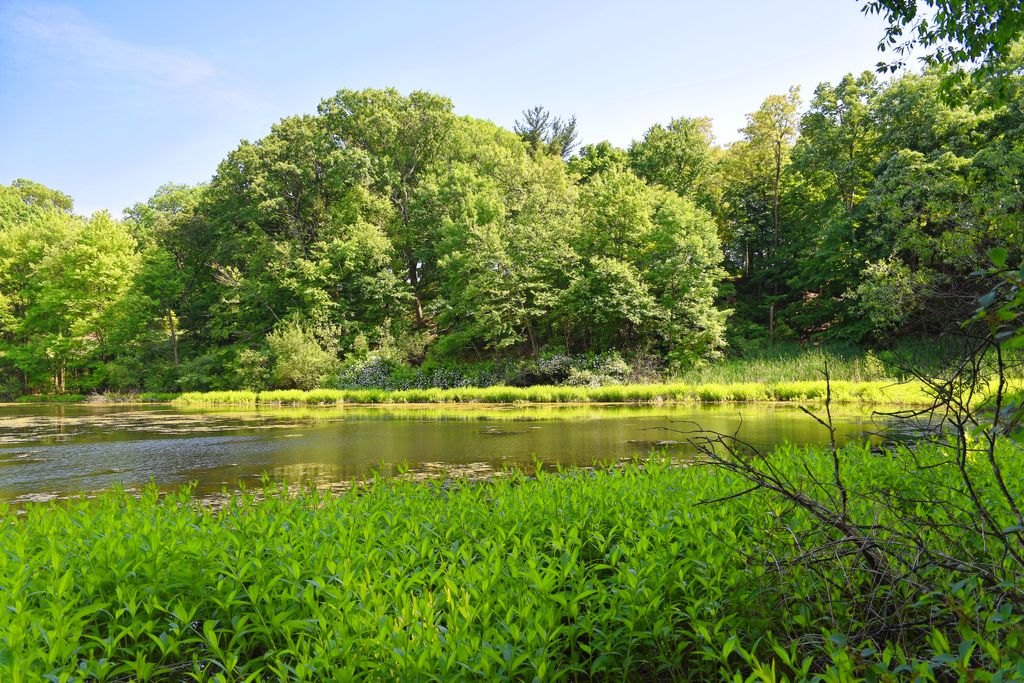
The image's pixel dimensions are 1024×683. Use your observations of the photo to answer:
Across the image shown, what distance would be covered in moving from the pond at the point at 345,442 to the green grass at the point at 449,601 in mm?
1892

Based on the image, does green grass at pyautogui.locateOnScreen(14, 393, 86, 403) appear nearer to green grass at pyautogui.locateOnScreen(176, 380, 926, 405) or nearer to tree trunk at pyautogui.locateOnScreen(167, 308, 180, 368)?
tree trunk at pyautogui.locateOnScreen(167, 308, 180, 368)

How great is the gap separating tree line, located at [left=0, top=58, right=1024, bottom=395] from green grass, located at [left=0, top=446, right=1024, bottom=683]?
1877 centimetres

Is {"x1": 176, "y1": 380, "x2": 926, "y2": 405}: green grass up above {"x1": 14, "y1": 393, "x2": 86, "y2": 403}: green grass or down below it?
above

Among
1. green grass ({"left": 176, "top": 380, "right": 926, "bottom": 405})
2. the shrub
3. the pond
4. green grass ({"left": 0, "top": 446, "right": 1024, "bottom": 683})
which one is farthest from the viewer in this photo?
the shrub

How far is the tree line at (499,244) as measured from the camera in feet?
82.6

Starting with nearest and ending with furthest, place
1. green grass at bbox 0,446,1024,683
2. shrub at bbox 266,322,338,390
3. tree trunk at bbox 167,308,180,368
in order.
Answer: green grass at bbox 0,446,1024,683, shrub at bbox 266,322,338,390, tree trunk at bbox 167,308,180,368

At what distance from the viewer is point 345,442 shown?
43.0ft

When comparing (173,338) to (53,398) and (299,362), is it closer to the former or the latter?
(53,398)

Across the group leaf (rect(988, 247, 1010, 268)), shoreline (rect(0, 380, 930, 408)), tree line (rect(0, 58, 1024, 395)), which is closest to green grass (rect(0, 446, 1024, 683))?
leaf (rect(988, 247, 1010, 268))

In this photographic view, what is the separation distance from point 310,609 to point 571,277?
2625 cm

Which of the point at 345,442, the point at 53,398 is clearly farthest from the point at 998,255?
the point at 53,398

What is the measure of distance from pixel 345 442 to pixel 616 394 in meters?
11.7

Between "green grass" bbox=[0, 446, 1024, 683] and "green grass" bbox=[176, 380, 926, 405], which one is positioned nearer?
"green grass" bbox=[0, 446, 1024, 683]

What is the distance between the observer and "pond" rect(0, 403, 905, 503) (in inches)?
358
